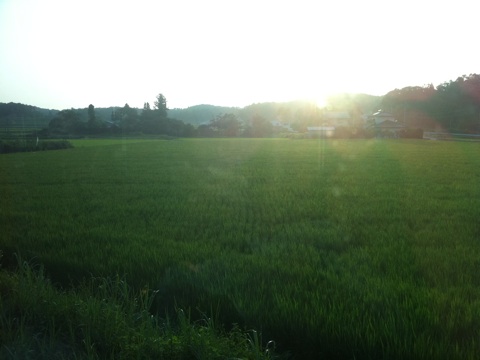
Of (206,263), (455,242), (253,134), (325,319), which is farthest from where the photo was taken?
(253,134)

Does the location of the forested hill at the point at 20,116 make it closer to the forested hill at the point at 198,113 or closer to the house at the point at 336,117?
the house at the point at 336,117

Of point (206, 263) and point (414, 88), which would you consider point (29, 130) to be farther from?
point (414, 88)

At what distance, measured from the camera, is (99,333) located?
267 centimetres

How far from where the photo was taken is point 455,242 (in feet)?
15.1

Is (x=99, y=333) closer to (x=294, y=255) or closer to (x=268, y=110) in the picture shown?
(x=294, y=255)

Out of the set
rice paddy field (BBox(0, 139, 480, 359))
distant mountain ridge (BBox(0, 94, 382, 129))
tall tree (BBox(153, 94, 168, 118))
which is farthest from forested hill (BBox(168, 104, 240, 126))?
rice paddy field (BBox(0, 139, 480, 359))

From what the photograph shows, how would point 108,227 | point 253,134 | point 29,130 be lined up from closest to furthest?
point 108,227 < point 29,130 < point 253,134

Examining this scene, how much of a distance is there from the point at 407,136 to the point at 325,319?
43.1 meters

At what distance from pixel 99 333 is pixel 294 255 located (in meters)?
2.08

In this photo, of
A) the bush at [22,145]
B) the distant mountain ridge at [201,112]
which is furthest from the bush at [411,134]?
the bush at [22,145]

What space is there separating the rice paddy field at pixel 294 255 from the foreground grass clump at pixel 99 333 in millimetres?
392

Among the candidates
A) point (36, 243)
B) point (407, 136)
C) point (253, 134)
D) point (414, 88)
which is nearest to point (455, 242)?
point (36, 243)

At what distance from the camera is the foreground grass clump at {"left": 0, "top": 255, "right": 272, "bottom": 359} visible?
8.04 ft

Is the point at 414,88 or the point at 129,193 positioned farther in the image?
the point at 414,88
